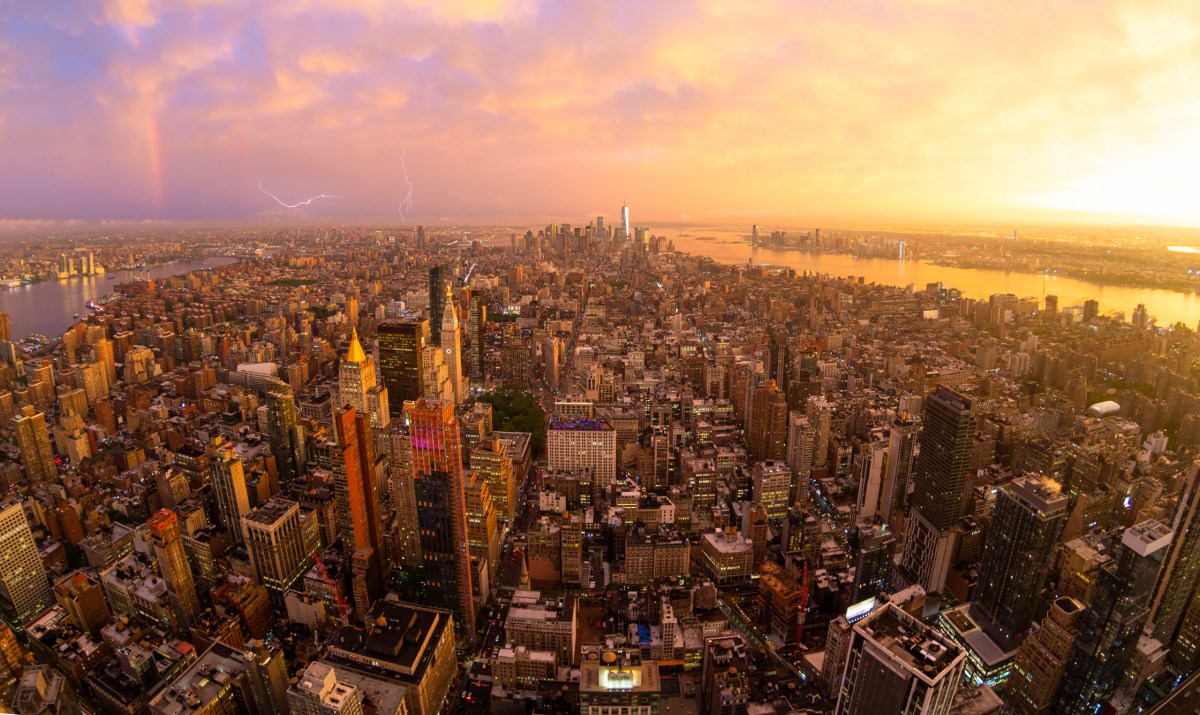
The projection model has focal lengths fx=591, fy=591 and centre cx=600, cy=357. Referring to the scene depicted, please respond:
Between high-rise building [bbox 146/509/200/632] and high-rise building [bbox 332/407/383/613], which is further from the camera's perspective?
high-rise building [bbox 332/407/383/613]

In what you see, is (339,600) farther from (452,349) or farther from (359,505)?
(452,349)

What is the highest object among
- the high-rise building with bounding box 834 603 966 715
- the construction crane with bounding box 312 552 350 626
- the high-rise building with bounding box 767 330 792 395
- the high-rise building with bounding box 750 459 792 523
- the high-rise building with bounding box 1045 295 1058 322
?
the high-rise building with bounding box 1045 295 1058 322

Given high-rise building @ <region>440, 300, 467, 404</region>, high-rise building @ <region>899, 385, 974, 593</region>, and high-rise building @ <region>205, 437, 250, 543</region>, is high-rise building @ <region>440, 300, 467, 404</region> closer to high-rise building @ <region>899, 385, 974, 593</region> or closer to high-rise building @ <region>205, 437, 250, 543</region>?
high-rise building @ <region>205, 437, 250, 543</region>

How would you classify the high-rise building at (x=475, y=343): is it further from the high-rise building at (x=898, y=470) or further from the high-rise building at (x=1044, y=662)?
the high-rise building at (x=1044, y=662)

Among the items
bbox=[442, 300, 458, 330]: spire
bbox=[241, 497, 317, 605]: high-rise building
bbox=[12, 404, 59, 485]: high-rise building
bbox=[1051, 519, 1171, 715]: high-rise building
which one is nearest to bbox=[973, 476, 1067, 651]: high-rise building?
bbox=[1051, 519, 1171, 715]: high-rise building

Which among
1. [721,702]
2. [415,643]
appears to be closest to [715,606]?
[721,702]

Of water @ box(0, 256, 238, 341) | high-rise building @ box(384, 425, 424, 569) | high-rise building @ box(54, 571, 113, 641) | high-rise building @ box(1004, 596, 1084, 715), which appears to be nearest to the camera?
high-rise building @ box(1004, 596, 1084, 715)
